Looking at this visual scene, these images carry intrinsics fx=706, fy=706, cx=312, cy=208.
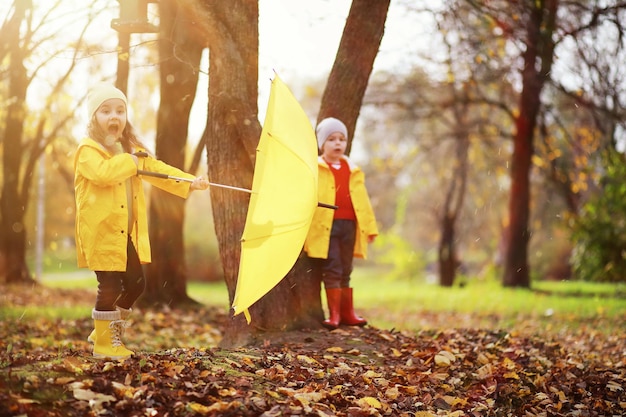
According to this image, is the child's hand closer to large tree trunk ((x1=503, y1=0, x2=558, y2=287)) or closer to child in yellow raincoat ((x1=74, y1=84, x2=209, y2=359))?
child in yellow raincoat ((x1=74, y1=84, x2=209, y2=359))

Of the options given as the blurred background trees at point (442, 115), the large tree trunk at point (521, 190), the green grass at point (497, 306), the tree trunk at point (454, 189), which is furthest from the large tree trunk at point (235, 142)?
the tree trunk at point (454, 189)

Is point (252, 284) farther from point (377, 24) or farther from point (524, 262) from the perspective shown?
point (524, 262)

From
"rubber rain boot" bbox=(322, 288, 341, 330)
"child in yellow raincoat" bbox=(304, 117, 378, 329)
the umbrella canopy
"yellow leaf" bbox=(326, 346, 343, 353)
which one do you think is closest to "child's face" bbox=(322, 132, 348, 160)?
"child in yellow raincoat" bbox=(304, 117, 378, 329)

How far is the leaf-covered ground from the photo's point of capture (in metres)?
4.08

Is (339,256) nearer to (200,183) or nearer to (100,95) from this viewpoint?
(200,183)

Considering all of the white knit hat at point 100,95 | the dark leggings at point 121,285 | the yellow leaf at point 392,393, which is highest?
the white knit hat at point 100,95

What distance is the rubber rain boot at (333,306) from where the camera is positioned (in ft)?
21.4

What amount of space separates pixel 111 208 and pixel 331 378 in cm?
195

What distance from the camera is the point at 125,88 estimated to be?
32.0ft

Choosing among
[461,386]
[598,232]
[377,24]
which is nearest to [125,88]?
[377,24]

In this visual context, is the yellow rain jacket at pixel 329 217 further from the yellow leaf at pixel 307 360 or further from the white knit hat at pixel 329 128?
the yellow leaf at pixel 307 360

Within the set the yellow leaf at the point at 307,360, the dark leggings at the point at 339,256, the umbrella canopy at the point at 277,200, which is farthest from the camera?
the dark leggings at the point at 339,256

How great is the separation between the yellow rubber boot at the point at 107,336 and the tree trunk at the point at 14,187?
8723 millimetres

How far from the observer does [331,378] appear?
5.05m
